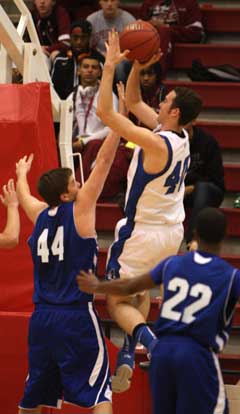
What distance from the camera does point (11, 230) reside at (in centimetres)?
753

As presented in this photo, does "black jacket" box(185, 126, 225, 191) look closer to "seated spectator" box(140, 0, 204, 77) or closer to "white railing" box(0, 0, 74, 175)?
"white railing" box(0, 0, 74, 175)

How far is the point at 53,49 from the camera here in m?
12.0

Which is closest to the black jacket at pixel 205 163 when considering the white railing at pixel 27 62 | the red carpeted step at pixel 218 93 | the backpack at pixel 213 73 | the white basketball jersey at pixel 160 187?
the white railing at pixel 27 62

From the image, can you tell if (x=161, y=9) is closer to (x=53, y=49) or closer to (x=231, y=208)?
(x=53, y=49)

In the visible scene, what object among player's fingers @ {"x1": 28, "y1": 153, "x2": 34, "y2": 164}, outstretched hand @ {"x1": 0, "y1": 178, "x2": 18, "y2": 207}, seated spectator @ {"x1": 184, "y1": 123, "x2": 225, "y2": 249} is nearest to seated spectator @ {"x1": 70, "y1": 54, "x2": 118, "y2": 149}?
seated spectator @ {"x1": 184, "y1": 123, "x2": 225, "y2": 249}

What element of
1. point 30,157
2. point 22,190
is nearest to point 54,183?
point 22,190

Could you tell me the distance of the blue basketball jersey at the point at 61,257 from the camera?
23.2 ft

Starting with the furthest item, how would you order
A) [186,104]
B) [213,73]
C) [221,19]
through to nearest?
[221,19] → [213,73] → [186,104]

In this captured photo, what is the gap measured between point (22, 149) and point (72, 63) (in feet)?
10.6

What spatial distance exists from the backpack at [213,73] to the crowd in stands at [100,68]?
12.4 inches

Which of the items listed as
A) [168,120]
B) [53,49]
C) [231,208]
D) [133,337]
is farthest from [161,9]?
[133,337]

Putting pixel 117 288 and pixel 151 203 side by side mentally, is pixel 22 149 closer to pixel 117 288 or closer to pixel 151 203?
pixel 151 203

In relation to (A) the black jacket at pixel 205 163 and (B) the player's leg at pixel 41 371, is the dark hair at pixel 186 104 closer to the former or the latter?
(B) the player's leg at pixel 41 371

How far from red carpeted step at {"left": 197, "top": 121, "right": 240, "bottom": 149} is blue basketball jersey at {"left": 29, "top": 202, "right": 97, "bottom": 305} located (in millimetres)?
4320
